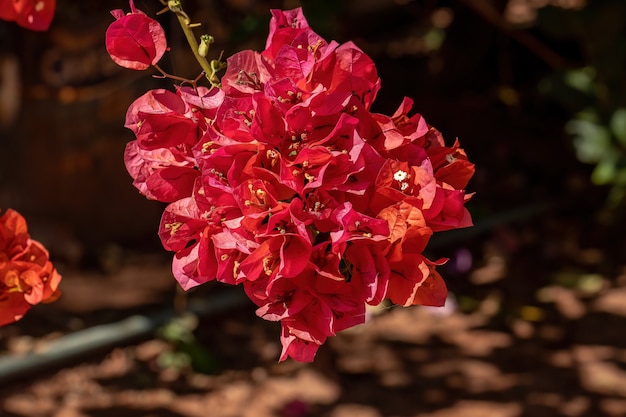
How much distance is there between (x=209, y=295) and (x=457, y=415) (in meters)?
1.11

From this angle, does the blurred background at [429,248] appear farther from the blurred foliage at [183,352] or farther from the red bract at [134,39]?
the red bract at [134,39]

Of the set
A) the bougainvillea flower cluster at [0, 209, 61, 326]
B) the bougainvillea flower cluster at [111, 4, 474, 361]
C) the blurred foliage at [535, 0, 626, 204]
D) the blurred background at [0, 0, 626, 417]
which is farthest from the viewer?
the blurred foliage at [535, 0, 626, 204]

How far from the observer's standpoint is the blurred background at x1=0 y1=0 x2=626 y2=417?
2881 mm

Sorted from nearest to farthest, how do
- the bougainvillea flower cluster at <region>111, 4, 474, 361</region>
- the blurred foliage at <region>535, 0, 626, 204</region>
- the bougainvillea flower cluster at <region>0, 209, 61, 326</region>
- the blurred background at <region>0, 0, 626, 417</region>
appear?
the bougainvillea flower cluster at <region>111, 4, 474, 361</region>, the bougainvillea flower cluster at <region>0, 209, 61, 326</region>, the blurred background at <region>0, 0, 626, 417</region>, the blurred foliage at <region>535, 0, 626, 204</region>

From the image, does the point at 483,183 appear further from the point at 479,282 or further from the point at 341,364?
the point at 341,364

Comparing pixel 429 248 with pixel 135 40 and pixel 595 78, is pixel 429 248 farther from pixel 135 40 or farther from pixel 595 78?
pixel 135 40

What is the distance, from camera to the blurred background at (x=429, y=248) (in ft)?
9.45

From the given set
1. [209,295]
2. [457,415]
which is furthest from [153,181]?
[209,295]

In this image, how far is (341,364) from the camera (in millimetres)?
3068

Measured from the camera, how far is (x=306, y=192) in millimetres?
836

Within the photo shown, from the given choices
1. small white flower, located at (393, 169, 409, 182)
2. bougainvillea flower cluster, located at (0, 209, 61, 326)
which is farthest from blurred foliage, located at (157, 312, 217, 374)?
small white flower, located at (393, 169, 409, 182)

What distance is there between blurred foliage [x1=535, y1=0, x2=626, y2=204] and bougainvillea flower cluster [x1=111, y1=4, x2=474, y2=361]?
2317 mm

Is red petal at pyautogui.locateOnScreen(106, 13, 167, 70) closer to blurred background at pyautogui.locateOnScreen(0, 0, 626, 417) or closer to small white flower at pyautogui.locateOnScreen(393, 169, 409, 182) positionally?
small white flower at pyautogui.locateOnScreen(393, 169, 409, 182)

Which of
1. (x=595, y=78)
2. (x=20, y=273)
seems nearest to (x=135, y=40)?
(x=20, y=273)
